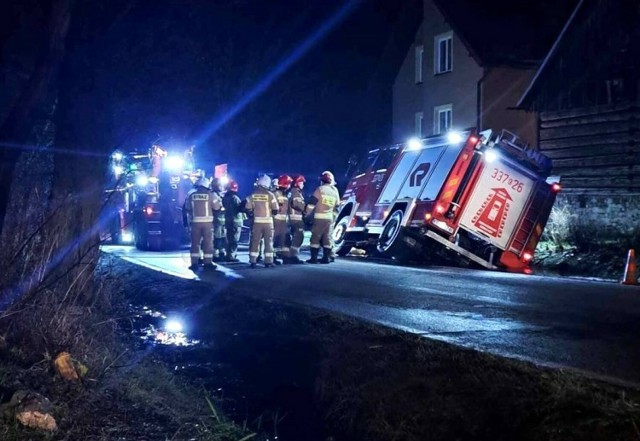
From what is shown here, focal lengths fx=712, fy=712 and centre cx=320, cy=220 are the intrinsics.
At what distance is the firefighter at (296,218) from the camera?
44.2 feet

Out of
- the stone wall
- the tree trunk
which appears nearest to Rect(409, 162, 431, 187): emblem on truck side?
the stone wall

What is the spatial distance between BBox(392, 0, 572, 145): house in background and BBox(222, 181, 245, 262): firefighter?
1234 centimetres

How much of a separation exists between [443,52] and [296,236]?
14742 mm

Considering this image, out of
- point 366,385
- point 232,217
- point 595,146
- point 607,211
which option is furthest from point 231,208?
point 595,146

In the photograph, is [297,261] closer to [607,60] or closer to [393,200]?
[393,200]

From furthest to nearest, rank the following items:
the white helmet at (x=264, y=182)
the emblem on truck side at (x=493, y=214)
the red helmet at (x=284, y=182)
Result: the red helmet at (x=284, y=182) → the emblem on truck side at (x=493, y=214) → the white helmet at (x=264, y=182)

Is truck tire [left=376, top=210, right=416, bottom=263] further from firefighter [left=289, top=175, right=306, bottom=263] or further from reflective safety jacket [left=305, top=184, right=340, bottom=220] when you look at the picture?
firefighter [left=289, top=175, right=306, bottom=263]

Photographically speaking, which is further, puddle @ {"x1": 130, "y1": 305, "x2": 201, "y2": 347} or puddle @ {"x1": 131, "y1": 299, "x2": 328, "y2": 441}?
puddle @ {"x1": 130, "y1": 305, "x2": 201, "y2": 347}

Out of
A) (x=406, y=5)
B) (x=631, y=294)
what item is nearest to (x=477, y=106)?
(x=406, y=5)

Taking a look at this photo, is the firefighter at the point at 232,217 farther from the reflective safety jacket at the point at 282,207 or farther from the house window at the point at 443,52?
the house window at the point at 443,52

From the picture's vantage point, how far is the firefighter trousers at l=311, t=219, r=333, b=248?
43.4 ft

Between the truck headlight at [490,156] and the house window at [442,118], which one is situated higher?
the house window at [442,118]

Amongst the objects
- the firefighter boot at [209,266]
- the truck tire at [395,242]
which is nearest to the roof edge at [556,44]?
the truck tire at [395,242]

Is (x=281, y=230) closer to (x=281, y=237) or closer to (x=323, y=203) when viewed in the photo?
(x=281, y=237)
